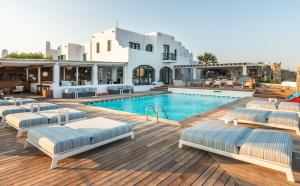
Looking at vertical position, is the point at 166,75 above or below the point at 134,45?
below

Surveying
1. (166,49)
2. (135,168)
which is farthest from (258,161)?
(166,49)

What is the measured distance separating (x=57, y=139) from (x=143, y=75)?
17.2 metres

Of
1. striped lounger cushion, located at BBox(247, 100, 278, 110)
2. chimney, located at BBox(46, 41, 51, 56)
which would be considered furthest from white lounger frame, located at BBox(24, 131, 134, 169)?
chimney, located at BBox(46, 41, 51, 56)

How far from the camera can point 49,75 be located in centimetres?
1816

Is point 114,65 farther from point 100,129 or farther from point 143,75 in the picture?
point 100,129

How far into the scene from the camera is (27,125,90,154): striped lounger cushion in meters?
3.27

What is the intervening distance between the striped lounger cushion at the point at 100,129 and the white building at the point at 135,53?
44.8 feet

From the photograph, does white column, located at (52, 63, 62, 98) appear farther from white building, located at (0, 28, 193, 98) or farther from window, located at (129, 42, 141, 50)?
window, located at (129, 42, 141, 50)

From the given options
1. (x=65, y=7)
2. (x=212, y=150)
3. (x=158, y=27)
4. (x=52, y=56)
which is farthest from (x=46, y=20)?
(x=212, y=150)

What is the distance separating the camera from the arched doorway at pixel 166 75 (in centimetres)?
2256

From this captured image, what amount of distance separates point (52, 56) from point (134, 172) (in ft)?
95.9

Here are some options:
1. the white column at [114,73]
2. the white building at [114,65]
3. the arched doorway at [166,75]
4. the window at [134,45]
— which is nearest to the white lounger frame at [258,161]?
the white building at [114,65]

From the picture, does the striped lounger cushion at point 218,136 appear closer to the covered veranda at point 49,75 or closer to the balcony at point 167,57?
the covered veranda at point 49,75

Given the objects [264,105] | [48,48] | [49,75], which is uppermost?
[48,48]
